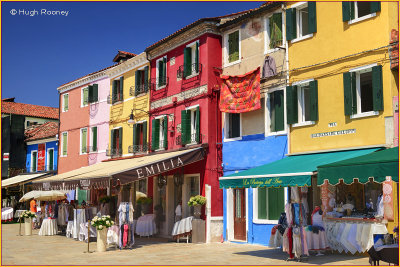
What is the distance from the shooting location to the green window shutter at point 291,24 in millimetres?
16484

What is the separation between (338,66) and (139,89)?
12.3 meters

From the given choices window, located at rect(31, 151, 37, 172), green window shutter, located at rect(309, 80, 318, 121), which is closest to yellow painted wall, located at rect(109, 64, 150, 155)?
green window shutter, located at rect(309, 80, 318, 121)

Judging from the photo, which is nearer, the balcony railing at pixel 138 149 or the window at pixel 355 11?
the window at pixel 355 11

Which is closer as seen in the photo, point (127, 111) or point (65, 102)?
point (127, 111)

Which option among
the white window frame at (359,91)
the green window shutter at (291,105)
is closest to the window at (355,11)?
the white window frame at (359,91)

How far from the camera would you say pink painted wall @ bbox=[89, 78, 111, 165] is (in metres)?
28.0

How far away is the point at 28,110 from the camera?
150ft

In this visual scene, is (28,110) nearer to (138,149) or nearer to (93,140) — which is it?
(93,140)

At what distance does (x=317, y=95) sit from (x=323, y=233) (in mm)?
4288

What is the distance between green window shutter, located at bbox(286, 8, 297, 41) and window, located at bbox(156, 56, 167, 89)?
25.4 feet

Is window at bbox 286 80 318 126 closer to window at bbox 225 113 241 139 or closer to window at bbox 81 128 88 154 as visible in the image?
window at bbox 225 113 241 139

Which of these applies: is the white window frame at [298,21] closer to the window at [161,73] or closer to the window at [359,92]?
the window at [359,92]

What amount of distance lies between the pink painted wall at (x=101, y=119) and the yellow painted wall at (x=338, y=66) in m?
14.2

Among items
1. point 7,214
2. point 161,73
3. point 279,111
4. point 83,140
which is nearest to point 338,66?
point 279,111
